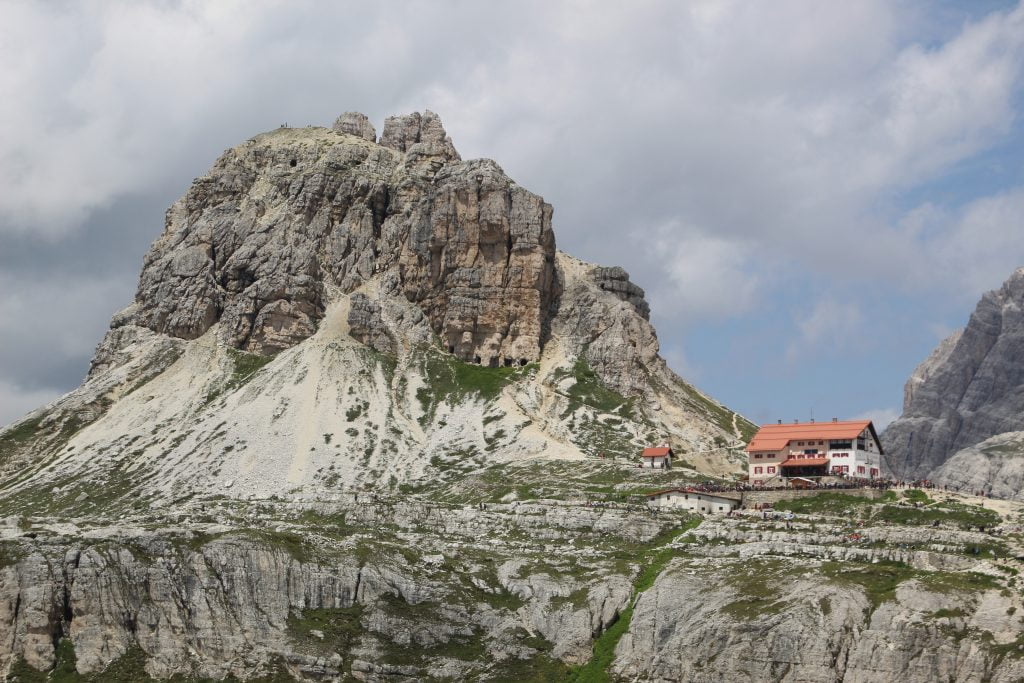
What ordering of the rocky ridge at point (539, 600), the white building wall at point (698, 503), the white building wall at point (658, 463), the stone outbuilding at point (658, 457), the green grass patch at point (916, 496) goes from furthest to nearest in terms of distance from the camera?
the stone outbuilding at point (658, 457) → the white building wall at point (658, 463) → the white building wall at point (698, 503) → the green grass patch at point (916, 496) → the rocky ridge at point (539, 600)

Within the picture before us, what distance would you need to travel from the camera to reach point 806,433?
174 metres

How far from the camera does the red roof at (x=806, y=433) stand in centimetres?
17200

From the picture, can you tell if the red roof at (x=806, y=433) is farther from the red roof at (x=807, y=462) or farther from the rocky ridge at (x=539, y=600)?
the rocky ridge at (x=539, y=600)

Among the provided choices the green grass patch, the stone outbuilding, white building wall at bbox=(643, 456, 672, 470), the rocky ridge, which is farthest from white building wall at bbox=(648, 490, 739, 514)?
white building wall at bbox=(643, 456, 672, 470)

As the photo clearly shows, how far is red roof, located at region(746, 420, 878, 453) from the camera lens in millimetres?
172000

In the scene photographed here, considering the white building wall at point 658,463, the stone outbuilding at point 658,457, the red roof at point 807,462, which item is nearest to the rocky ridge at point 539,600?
the red roof at point 807,462

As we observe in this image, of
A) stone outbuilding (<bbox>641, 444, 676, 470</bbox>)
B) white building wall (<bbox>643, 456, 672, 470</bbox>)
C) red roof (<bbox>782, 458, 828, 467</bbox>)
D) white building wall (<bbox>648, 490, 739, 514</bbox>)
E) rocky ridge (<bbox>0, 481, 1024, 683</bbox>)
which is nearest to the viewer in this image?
rocky ridge (<bbox>0, 481, 1024, 683</bbox>)

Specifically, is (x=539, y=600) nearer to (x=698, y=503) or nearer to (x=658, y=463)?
(x=698, y=503)

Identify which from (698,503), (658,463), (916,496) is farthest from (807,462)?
(916,496)

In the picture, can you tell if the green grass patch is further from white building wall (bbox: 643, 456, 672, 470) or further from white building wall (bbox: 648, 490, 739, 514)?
white building wall (bbox: 643, 456, 672, 470)

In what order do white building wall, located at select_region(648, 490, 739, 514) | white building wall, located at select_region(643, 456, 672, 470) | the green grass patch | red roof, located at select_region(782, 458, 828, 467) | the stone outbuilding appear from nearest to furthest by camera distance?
1. the green grass patch
2. white building wall, located at select_region(648, 490, 739, 514)
3. red roof, located at select_region(782, 458, 828, 467)
4. white building wall, located at select_region(643, 456, 672, 470)
5. the stone outbuilding

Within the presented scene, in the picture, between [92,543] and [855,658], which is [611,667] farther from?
[92,543]

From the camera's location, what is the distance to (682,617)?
126 meters

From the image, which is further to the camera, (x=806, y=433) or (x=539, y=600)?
(x=806, y=433)
